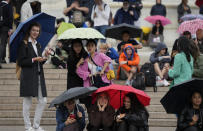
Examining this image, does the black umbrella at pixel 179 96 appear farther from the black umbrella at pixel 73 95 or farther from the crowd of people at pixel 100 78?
the black umbrella at pixel 73 95

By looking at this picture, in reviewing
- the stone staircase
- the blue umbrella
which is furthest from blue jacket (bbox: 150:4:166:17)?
the blue umbrella

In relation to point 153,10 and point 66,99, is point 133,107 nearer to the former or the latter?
point 66,99

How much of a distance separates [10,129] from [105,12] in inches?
233

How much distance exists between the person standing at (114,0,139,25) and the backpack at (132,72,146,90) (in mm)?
4038

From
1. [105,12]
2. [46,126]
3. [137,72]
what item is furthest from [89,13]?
[46,126]

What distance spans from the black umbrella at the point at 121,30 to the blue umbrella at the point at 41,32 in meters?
3.42

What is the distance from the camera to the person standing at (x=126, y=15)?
16.7 metres

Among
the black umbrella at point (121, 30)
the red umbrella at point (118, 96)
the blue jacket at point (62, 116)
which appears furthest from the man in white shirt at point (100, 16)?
the blue jacket at point (62, 116)

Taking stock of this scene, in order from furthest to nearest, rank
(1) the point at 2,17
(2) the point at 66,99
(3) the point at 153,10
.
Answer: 1. (3) the point at 153,10
2. (1) the point at 2,17
3. (2) the point at 66,99

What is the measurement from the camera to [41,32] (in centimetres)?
1098

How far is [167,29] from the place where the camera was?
2069cm

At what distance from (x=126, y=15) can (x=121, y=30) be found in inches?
101

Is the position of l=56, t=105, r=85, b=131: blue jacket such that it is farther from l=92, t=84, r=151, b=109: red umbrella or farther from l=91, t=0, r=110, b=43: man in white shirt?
l=91, t=0, r=110, b=43: man in white shirt

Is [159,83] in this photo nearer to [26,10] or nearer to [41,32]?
[41,32]
